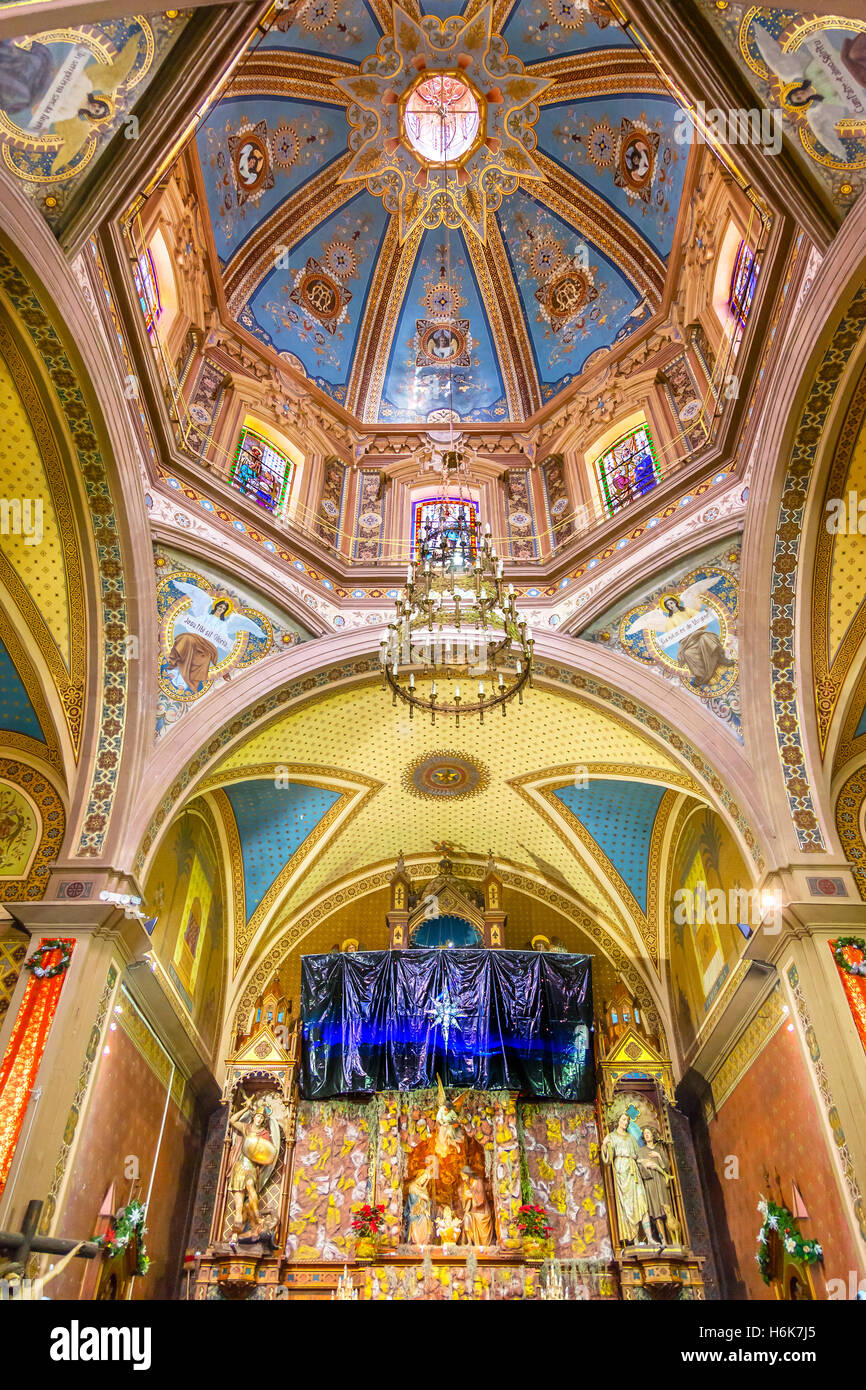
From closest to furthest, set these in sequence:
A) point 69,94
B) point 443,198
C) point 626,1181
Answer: point 69,94
point 626,1181
point 443,198

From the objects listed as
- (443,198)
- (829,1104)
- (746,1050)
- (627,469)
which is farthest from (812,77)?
(746,1050)

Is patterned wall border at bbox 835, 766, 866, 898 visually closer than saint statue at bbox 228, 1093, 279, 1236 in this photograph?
Yes

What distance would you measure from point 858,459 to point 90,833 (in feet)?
33.7

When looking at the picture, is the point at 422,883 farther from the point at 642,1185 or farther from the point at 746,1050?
the point at 746,1050

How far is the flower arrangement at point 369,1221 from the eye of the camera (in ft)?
44.0

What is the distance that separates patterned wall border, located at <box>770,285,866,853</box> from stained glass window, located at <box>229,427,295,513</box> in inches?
290

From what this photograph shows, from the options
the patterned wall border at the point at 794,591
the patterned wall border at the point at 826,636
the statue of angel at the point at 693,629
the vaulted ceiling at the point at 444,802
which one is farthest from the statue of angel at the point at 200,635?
the patterned wall border at the point at 826,636

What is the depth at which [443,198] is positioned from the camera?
17.2m

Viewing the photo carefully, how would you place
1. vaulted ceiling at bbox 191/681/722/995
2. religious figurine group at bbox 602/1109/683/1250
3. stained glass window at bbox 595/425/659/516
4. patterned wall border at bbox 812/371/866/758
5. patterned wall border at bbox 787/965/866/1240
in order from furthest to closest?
stained glass window at bbox 595/425/659/516 < vaulted ceiling at bbox 191/681/722/995 < religious figurine group at bbox 602/1109/683/1250 < patterned wall border at bbox 812/371/866/758 < patterned wall border at bbox 787/965/866/1240

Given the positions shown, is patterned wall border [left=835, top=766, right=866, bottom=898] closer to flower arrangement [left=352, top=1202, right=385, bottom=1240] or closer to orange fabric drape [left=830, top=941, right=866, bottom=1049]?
orange fabric drape [left=830, top=941, right=866, bottom=1049]

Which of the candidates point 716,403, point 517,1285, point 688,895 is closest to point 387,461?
point 716,403

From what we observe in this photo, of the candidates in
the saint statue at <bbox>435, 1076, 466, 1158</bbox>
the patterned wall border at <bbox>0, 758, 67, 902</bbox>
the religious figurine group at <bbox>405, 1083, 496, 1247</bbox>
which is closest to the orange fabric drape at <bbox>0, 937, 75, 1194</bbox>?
the patterned wall border at <bbox>0, 758, 67, 902</bbox>

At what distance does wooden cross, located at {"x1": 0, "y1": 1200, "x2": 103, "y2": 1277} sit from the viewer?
731 centimetres

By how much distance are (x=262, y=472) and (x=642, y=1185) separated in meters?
12.7
